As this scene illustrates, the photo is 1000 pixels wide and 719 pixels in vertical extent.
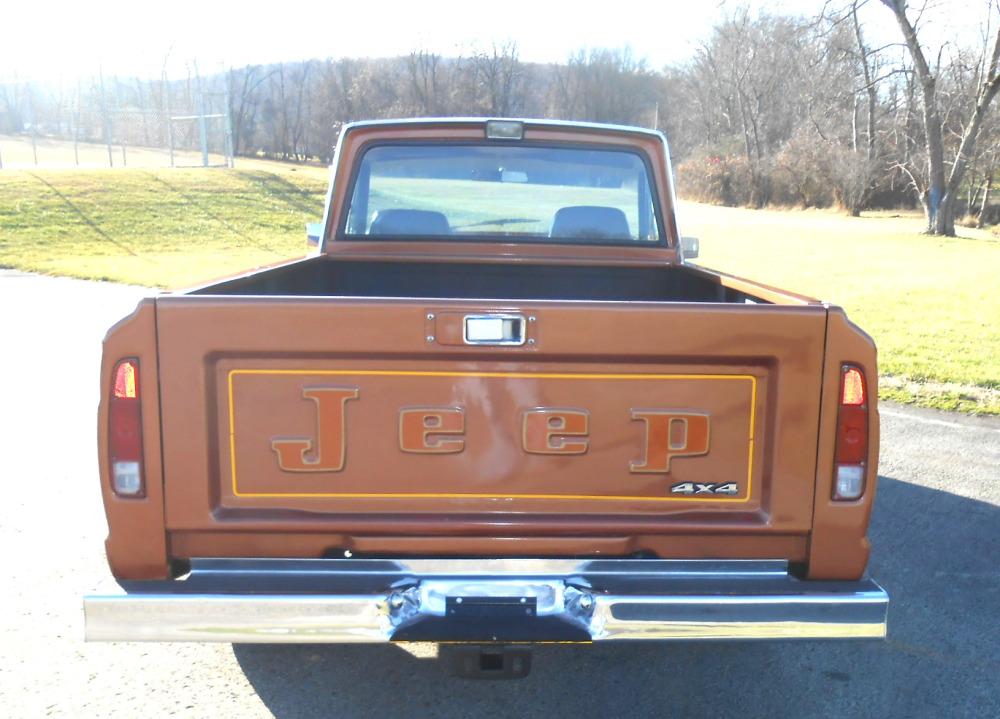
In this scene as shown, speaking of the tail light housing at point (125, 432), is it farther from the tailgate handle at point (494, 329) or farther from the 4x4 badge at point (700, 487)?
the 4x4 badge at point (700, 487)

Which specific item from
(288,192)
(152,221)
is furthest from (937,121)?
(152,221)

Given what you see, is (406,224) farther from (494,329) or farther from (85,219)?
(85,219)

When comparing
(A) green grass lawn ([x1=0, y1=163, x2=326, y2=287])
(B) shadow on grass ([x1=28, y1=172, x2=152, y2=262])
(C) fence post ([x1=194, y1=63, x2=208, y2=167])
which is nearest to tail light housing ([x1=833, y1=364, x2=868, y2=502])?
(A) green grass lawn ([x1=0, y1=163, x2=326, y2=287])

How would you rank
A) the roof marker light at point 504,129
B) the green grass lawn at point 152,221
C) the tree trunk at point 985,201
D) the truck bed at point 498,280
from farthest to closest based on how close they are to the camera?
the tree trunk at point 985,201, the green grass lawn at point 152,221, the truck bed at point 498,280, the roof marker light at point 504,129

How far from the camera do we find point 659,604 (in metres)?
2.47

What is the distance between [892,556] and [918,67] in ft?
85.0

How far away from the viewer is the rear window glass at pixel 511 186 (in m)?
4.66

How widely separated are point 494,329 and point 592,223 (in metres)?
2.33

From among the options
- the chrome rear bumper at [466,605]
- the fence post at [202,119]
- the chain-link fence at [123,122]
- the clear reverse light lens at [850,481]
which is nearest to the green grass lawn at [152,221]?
the fence post at [202,119]

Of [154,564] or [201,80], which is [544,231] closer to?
[154,564]

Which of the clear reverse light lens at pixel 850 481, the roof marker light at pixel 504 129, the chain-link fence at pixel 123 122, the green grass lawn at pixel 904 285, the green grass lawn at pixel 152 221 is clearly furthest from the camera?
the chain-link fence at pixel 123 122

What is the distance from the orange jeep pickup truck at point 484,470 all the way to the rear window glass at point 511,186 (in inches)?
84.1

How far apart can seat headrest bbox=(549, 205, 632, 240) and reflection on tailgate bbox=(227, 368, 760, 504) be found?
222 cm

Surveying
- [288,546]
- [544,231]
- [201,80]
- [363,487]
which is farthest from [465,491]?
[201,80]
